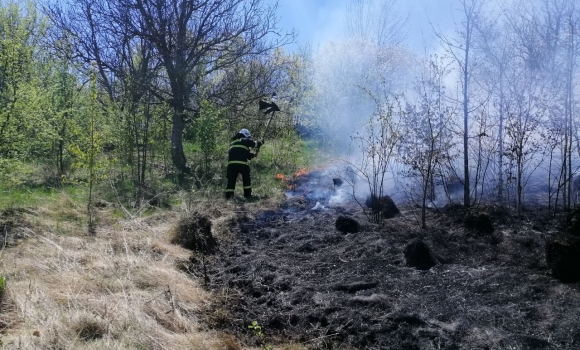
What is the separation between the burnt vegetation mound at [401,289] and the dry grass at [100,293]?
400 mm

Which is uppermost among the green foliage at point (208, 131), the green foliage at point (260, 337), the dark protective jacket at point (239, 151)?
the green foliage at point (208, 131)

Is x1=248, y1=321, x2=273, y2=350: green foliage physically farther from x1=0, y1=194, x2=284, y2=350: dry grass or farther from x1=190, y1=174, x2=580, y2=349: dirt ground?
x1=0, y1=194, x2=284, y2=350: dry grass

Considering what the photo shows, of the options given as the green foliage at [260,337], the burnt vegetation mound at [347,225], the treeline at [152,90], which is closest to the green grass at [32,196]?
the treeline at [152,90]

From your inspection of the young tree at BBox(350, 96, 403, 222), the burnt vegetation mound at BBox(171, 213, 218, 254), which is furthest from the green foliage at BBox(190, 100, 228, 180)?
the burnt vegetation mound at BBox(171, 213, 218, 254)

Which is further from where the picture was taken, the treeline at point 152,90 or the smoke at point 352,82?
the smoke at point 352,82

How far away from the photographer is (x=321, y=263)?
20.3ft

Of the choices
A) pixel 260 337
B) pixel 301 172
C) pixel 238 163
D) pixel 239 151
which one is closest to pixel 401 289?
pixel 260 337

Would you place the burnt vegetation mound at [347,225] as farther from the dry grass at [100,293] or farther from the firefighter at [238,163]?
the firefighter at [238,163]

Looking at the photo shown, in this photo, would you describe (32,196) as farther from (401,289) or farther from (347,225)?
(401,289)

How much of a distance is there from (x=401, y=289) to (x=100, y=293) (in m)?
2.92

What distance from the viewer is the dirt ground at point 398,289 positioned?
12.9 feet

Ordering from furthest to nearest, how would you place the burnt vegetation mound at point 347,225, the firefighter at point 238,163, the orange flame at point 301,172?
the orange flame at point 301,172 → the firefighter at point 238,163 → the burnt vegetation mound at point 347,225

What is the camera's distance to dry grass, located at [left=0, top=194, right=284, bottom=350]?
4055 mm

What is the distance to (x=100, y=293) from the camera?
16.4 feet
